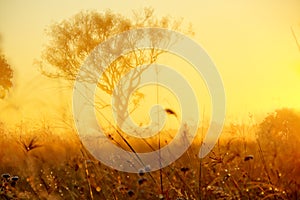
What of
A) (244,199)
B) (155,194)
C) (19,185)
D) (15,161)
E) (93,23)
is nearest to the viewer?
(244,199)

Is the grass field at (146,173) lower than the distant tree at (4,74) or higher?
lower

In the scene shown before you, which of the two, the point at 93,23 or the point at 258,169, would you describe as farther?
the point at 93,23

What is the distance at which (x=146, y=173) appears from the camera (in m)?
5.97

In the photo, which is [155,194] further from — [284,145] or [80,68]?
[80,68]

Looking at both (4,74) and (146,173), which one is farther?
(4,74)

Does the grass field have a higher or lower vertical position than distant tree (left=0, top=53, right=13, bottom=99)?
lower

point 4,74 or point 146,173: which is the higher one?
point 4,74

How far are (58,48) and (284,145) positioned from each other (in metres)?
24.9

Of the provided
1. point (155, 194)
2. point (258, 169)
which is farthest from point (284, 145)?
point (155, 194)

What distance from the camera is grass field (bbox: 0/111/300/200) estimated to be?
14.0 ft

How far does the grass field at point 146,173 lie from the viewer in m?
4.27

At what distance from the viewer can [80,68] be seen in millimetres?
29594

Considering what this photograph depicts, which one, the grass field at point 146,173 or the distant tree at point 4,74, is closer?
the grass field at point 146,173

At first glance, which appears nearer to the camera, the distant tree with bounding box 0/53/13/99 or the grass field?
the grass field
